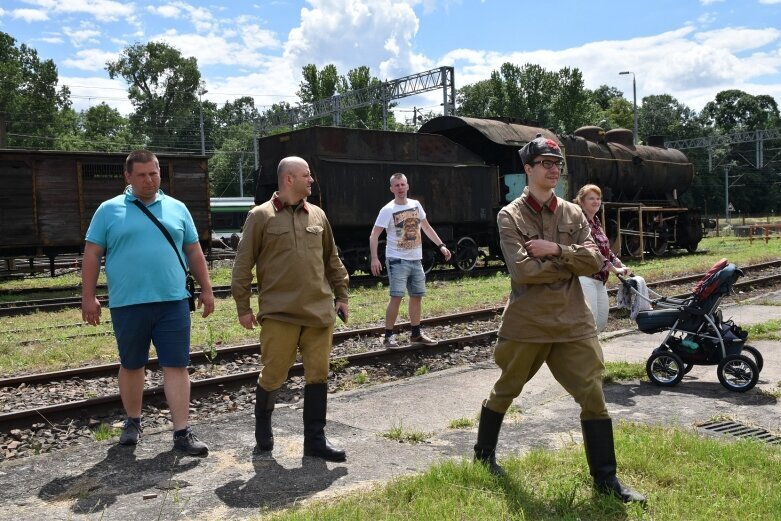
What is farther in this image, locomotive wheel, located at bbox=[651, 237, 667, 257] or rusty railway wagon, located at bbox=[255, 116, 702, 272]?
locomotive wheel, located at bbox=[651, 237, 667, 257]

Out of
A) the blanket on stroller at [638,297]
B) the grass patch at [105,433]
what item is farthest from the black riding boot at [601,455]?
the grass patch at [105,433]

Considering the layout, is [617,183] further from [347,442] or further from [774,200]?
[774,200]

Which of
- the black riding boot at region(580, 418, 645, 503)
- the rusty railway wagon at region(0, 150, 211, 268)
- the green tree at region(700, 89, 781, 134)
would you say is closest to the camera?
the black riding boot at region(580, 418, 645, 503)

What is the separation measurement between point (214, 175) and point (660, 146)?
54391 millimetres

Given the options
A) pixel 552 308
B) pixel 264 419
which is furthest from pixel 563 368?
pixel 264 419

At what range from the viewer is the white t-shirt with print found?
312 inches

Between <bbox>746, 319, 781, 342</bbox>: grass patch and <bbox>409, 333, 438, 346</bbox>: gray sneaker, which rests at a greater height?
<bbox>409, 333, 438, 346</bbox>: gray sneaker

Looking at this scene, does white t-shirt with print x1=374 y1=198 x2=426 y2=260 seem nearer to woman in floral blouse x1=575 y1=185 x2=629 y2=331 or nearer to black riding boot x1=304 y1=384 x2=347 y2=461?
woman in floral blouse x1=575 y1=185 x2=629 y2=331

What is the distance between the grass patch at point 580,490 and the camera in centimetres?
346

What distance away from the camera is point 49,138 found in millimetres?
57469

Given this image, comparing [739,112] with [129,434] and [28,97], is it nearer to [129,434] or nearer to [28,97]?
[28,97]

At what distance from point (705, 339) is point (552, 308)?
10.8 ft

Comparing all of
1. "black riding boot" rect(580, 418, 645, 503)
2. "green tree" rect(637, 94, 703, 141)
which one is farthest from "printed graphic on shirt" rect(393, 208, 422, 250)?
"green tree" rect(637, 94, 703, 141)

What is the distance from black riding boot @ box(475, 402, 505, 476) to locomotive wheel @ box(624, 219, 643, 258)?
65.2 ft
